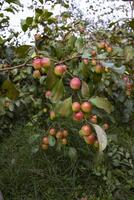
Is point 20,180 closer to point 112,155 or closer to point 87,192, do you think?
point 87,192

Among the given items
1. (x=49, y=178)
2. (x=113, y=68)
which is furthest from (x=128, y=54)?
(x=49, y=178)

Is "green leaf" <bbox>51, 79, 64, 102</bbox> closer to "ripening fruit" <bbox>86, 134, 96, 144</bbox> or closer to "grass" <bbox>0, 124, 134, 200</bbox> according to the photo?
"ripening fruit" <bbox>86, 134, 96, 144</bbox>

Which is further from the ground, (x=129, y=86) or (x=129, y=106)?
(x=129, y=86)

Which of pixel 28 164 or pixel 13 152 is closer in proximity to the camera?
pixel 28 164

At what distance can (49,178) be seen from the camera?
2791 mm

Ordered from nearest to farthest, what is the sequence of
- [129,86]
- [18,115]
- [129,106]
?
[129,86] < [129,106] < [18,115]

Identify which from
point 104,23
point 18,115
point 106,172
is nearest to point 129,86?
point 106,172

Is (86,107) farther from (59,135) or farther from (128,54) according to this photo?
(59,135)

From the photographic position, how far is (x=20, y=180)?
9.20ft

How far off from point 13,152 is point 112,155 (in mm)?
746

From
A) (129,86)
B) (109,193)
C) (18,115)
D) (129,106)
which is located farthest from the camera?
(18,115)

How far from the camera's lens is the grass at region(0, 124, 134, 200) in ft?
8.86

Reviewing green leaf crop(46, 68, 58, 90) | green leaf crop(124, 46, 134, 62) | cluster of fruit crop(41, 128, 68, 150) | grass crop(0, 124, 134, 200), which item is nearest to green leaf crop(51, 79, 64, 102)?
green leaf crop(46, 68, 58, 90)

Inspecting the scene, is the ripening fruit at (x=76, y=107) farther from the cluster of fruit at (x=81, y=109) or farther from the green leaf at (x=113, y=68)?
the green leaf at (x=113, y=68)
